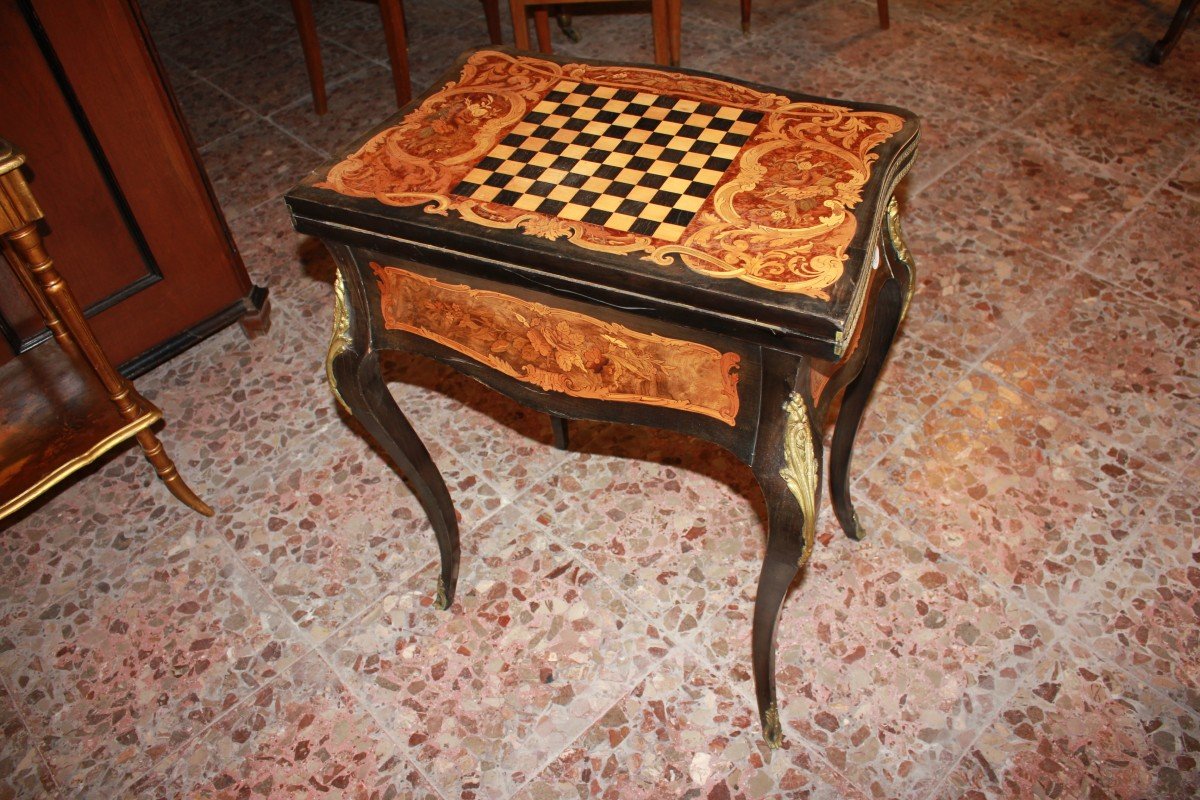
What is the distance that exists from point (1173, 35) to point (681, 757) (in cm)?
287

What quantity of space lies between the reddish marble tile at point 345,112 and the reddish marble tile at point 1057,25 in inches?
83.6

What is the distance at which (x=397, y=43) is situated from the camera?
2.79 meters

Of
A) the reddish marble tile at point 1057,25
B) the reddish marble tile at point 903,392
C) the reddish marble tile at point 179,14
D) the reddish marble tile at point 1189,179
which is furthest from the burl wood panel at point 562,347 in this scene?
the reddish marble tile at point 179,14

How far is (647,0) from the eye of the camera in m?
3.42

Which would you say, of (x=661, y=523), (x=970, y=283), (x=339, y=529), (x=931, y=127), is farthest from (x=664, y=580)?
(x=931, y=127)

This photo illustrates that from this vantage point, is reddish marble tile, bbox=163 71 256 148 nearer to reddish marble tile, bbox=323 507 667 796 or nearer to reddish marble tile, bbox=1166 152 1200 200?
reddish marble tile, bbox=323 507 667 796

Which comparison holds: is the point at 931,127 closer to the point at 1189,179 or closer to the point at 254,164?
the point at 1189,179

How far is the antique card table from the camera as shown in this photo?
3.55ft

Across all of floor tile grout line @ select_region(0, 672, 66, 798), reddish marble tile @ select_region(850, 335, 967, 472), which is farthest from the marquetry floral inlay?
floor tile grout line @ select_region(0, 672, 66, 798)

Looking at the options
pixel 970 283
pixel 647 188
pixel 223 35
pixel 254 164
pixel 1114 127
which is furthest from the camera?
pixel 223 35

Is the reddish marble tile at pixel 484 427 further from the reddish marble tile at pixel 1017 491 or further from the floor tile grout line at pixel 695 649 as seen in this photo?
the reddish marble tile at pixel 1017 491

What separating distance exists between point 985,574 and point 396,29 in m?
2.27

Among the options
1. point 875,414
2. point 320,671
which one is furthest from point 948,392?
point 320,671

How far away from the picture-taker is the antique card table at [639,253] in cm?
108
